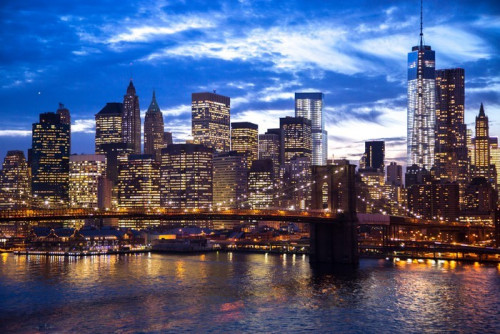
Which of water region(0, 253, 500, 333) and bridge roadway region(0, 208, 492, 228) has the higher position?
bridge roadway region(0, 208, 492, 228)

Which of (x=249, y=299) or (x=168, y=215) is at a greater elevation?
(x=168, y=215)

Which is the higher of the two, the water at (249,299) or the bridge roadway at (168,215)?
the bridge roadway at (168,215)

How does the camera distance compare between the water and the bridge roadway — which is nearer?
the water

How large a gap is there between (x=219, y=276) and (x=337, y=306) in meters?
19.3

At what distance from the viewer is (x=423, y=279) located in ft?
205

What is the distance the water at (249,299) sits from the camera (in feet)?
135

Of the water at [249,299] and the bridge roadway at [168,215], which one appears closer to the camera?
the water at [249,299]

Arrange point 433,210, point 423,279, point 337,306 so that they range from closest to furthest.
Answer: point 337,306, point 423,279, point 433,210

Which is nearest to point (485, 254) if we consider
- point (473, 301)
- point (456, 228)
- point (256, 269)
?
point (456, 228)

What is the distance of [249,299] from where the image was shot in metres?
49.9

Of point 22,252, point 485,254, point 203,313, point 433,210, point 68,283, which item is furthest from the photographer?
point 433,210

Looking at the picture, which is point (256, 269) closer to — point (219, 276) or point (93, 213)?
point (219, 276)

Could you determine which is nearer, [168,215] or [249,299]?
[249,299]

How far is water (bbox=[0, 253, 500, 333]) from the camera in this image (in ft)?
135
